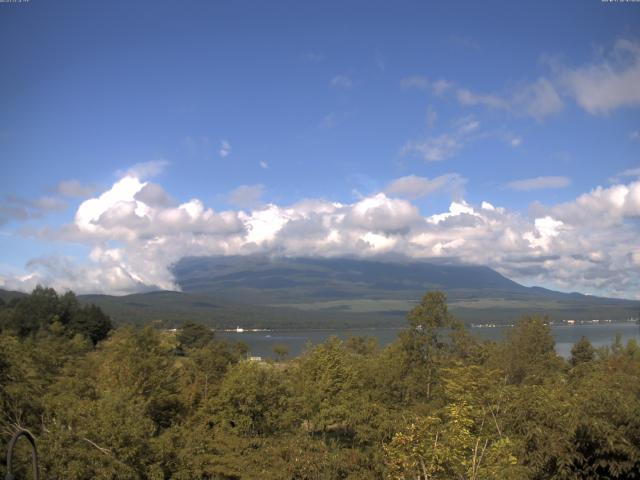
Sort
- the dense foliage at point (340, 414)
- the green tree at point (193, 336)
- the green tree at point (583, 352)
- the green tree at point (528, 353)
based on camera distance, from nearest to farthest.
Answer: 1. the dense foliage at point (340, 414)
2. the green tree at point (528, 353)
3. the green tree at point (583, 352)
4. the green tree at point (193, 336)

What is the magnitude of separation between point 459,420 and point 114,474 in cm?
1166

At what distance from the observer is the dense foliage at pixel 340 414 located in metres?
13.4

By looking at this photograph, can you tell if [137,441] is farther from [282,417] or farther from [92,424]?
[282,417]

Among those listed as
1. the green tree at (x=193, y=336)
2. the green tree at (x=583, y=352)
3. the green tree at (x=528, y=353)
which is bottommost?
the green tree at (x=193, y=336)

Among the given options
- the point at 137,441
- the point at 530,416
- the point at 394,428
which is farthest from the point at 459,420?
the point at 137,441

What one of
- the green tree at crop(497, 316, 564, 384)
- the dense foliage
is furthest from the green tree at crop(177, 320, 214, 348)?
the green tree at crop(497, 316, 564, 384)

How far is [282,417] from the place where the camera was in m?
28.6

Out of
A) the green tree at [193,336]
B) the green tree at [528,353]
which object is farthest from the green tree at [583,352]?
the green tree at [193,336]

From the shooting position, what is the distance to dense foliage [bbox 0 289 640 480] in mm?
13375

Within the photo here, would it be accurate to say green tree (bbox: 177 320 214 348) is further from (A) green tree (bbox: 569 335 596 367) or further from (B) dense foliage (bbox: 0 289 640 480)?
(A) green tree (bbox: 569 335 596 367)

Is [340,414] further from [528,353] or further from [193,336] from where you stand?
[193,336]

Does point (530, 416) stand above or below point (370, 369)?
above

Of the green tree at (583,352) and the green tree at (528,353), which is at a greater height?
the green tree at (528,353)

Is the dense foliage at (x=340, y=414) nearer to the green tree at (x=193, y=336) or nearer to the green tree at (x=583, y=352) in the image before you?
the green tree at (x=583, y=352)
